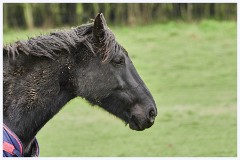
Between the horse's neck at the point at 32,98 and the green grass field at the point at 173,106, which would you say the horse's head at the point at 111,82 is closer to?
the horse's neck at the point at 32,98

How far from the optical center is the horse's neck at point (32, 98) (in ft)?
12.3

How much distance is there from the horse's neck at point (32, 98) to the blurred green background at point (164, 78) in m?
4.41

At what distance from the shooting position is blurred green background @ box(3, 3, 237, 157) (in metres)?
8.91

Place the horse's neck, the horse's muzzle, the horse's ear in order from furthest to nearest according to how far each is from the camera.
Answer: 1. the horse's muzzle
2. the horse's ear
3. the horse's neck

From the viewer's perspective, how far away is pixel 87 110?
37.4 ft

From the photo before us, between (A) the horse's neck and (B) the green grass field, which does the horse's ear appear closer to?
(A) the horse's neck

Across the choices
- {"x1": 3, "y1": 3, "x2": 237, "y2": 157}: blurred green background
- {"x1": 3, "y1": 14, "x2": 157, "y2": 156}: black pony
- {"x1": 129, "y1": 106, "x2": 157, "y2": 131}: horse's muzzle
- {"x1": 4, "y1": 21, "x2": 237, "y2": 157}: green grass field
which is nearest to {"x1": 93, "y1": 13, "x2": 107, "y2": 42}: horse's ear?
{"x1": 3, "y1": 14, "x2": 157, "y2": 156}: black pony

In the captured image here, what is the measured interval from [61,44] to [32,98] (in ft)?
1.21

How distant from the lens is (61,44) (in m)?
3.85

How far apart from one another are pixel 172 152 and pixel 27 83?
4.77 m

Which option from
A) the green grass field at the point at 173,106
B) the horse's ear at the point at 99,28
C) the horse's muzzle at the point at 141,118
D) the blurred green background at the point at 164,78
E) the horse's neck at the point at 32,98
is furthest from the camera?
the blurred green background at the point at 164,78

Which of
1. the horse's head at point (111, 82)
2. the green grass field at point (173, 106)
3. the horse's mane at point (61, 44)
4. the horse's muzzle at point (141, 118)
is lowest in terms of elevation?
the green grass field at point (173, 106)

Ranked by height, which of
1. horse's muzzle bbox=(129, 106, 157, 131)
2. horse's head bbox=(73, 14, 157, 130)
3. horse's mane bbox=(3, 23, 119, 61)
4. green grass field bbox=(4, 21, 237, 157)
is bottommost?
green grass field bbox=(4, 21, 237, 157)

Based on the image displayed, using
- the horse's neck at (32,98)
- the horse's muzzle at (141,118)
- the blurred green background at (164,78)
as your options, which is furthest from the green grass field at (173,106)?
the horse's neck at (32,98)
